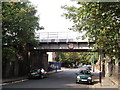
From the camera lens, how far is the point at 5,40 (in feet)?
82.7

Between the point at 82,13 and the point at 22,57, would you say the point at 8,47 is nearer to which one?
the point at 22,57

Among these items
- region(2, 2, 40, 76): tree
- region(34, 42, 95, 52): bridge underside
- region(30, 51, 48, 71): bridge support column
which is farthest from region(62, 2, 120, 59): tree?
region(30, 51, 48, 71): bridge support column

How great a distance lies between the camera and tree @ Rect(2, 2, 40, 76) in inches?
916

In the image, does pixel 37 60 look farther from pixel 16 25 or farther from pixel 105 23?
pixel 105 23

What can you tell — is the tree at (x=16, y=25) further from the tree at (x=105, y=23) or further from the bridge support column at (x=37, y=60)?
the tree at (x=105, y=23)

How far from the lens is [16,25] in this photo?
24.6 m

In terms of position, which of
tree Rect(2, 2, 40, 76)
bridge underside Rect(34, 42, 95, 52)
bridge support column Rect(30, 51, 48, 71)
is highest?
tree Rect(2, 2, 40, 76)

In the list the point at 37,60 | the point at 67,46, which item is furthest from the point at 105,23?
the point at 37,60

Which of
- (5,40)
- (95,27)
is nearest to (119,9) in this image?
(95,27)

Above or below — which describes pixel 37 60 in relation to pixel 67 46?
below

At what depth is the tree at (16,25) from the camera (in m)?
23.3

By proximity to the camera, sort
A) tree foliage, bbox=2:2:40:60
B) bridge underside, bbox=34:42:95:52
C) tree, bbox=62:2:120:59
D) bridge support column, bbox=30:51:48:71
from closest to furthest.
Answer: tree, bbox=62:2:120:59 → tree foliage, bbox=2:2:40:60 → bridge underside, bbox=34:42:95:52 → bridge support column, bbox=30:51:48:71

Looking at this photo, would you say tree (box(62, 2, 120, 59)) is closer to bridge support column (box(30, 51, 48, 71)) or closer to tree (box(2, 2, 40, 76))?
tree (box(2, 2, 40, 76))

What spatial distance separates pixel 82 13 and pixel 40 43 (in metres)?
26.8
